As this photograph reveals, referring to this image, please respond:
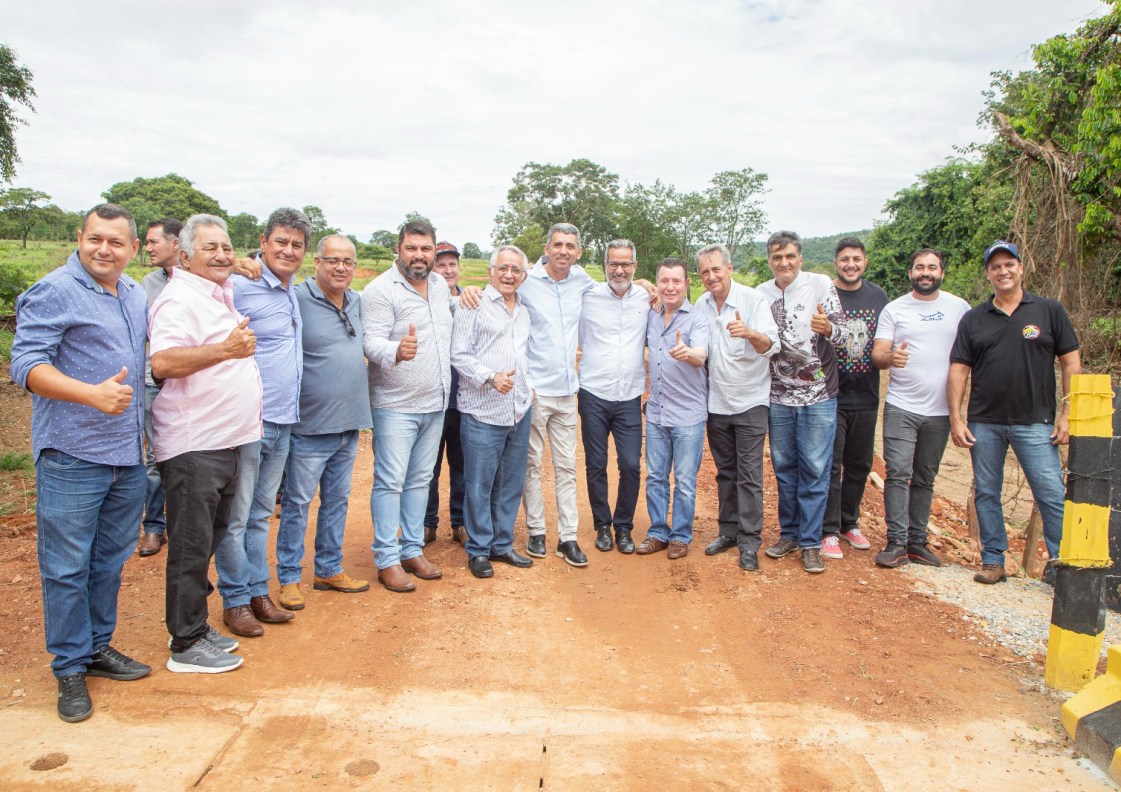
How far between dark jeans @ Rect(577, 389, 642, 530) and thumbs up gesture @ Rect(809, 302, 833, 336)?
4.36 feet

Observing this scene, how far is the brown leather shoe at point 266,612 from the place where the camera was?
4.32m

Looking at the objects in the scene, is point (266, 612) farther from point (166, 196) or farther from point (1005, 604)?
point (166, 196)

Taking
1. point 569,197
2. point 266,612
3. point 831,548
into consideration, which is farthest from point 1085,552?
point 569,197

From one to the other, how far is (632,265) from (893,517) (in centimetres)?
268

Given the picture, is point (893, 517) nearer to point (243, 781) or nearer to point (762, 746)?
point (762, 746)

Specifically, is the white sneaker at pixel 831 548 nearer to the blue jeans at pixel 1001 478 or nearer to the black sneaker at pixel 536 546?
the blue jeans at pixel 1001 478

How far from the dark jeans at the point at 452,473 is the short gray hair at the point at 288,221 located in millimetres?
1803

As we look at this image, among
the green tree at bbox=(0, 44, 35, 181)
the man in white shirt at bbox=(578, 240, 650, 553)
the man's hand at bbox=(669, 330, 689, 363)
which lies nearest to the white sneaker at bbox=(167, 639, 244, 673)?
the man in white shirt at bbox=(578, 240, 650, 553)

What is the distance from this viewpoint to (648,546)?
572cm

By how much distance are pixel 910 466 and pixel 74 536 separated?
5187mm

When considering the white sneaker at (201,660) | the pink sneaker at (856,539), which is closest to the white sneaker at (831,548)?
the pink sneaker at (856,539)

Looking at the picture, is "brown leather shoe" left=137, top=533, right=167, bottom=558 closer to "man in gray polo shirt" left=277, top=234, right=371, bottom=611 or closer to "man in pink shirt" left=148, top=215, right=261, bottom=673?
"man in gray polo shirt" left=277, top=234, right=371, bottom=611

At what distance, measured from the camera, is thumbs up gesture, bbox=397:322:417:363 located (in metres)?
4.54

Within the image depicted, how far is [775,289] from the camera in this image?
219 inches
